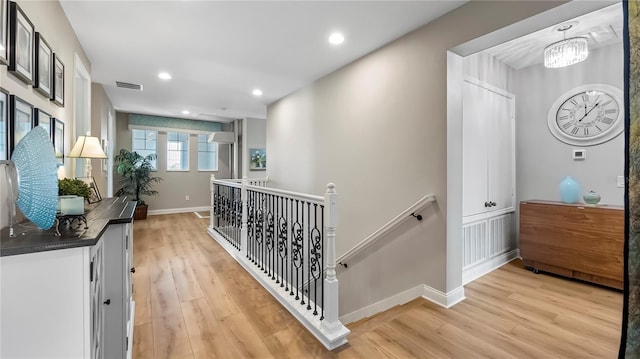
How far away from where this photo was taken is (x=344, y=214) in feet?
12.3

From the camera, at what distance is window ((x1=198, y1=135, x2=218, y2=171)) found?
8.05 meters

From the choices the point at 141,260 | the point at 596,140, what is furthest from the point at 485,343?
the point at 141,260

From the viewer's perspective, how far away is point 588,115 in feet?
10.6

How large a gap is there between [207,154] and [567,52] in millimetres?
7921

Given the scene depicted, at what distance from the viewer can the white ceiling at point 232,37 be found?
2.36 meters

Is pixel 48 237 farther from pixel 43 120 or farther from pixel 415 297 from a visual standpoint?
pixel 415 297

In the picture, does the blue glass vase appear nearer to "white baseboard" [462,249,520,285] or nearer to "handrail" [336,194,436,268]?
"white baseboard" [462,249,520,285]

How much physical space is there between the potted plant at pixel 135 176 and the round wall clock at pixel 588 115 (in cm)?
791

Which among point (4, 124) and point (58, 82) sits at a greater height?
point (58, 82)

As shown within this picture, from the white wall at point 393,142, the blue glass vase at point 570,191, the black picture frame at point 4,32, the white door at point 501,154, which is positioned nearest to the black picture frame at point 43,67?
the black picture frame at point 4,32

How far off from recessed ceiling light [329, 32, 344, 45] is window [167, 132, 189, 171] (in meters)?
6.20

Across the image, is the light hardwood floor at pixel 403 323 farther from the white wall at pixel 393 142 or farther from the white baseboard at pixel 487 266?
the white wall at pixel 393 142

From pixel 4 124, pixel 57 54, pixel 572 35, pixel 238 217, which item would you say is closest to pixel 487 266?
pixel 572 35

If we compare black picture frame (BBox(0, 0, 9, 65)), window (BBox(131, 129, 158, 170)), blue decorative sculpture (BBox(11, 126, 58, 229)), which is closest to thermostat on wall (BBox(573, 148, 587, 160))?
blue decorative sculpture (BBox(11, 126, 58, 229))
